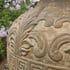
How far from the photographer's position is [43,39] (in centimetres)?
254

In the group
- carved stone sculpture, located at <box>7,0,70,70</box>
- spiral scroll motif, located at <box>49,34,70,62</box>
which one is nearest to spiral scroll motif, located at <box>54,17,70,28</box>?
carved stone sculpture, located at <box>7,0,70,70</box>

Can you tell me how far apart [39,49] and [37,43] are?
5 cm

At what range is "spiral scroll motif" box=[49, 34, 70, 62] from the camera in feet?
8.04

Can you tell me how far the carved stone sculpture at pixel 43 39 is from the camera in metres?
2.47

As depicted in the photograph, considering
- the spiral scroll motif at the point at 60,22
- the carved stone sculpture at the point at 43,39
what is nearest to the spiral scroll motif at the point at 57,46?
the carved stone sculpture at the point at 43,39

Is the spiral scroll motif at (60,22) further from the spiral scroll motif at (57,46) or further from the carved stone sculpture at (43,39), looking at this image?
the spiral scroll motif at (57,46)

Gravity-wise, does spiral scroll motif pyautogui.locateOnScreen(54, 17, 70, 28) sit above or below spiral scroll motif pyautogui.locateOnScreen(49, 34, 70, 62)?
above

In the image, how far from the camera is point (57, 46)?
2471mm

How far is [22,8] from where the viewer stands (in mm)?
5957

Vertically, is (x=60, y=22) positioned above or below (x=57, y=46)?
above

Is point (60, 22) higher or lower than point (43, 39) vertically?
higher

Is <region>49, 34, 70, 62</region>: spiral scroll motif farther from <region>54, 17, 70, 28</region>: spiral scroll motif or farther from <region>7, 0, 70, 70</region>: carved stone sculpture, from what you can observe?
<region>54, 17, 70, 28</region>: spiral scroll motif

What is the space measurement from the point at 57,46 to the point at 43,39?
0.46 ft

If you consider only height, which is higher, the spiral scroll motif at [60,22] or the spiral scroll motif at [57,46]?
the spiral scroll motif at [60,22]
